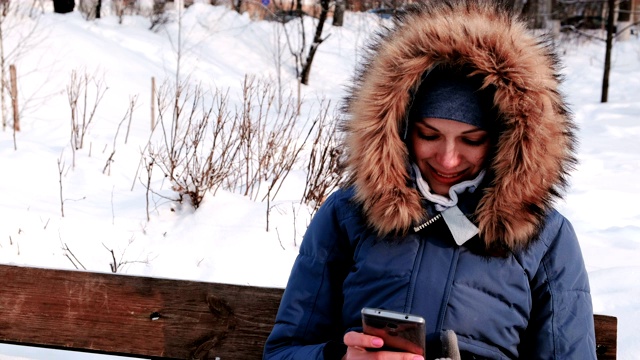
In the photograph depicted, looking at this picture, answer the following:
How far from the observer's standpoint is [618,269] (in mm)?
4332

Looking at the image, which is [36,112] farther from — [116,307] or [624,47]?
[624,47]

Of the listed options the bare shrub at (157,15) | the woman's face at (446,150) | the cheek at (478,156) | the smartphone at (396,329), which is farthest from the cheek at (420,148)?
the bare shrub at (157,15)

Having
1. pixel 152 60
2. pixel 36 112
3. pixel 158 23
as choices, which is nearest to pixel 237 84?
pixel 152 60

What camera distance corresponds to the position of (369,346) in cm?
190

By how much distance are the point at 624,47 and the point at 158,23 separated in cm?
1261

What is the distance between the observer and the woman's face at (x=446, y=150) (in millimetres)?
2102

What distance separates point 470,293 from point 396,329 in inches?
11.6

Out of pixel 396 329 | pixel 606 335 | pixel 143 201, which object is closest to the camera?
pixel 396 329

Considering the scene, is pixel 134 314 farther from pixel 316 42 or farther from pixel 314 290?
pixel 316 42

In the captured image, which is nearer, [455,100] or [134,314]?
[455,100]

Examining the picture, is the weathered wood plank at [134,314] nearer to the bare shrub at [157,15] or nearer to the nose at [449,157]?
the nose at [449,157]

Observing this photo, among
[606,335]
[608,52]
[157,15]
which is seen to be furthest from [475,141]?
[157,15]

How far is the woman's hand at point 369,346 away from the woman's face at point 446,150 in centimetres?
46

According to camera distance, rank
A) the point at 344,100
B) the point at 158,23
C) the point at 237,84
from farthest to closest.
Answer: the point at 158,23
the point at 237,84
the point at 344,100
